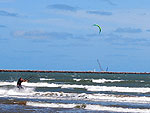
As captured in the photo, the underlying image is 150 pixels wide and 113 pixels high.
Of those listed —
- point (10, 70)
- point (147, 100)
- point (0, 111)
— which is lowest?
point (0, 111)

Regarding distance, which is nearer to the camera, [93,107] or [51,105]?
[93,107]

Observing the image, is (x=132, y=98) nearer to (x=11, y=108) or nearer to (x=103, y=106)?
(x=103, y=106)

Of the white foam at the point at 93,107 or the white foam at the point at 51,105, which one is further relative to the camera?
the white foam at the point at 51,105

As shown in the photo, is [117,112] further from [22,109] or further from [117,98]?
[117,98]

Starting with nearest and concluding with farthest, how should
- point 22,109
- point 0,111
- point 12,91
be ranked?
1. point 0,111
2. point 22,109
3. point 12,91

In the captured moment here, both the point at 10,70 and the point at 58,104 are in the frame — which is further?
the point at 10,70

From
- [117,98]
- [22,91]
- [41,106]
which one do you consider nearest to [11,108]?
[41,106]

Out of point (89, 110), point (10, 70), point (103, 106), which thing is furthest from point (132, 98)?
point (10, 70)

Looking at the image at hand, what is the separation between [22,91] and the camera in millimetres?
36438

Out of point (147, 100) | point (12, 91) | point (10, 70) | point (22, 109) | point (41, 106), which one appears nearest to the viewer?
point (22, 109)

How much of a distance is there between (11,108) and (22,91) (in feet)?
45.9

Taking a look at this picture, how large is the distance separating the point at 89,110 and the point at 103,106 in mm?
1954

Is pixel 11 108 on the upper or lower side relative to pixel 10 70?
lower

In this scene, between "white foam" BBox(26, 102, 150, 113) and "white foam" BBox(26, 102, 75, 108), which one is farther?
"white foam" BBox(26, 102, 75, 108)
